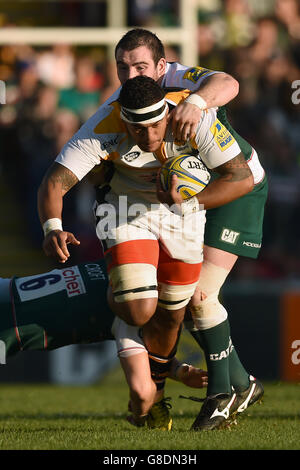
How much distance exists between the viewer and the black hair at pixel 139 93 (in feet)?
18.6

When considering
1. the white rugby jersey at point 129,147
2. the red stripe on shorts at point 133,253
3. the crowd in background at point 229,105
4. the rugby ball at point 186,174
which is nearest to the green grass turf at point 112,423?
the red stripe on shorts at point 133,253

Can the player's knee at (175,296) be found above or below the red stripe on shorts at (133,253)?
below

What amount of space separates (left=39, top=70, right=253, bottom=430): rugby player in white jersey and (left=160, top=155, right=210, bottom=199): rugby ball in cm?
7

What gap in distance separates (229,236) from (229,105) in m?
6.07

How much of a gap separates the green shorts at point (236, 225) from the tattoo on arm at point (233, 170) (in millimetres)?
715

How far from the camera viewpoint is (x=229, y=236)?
21.8 feet

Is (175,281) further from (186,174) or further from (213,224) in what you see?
(186,174)

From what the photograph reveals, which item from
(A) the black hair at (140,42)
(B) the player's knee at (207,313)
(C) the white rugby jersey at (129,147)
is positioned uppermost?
(A) the black hair at (140,42)

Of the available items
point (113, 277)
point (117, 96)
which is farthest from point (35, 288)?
point (117, 96)

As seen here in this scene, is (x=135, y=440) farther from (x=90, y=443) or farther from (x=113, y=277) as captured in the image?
(x=113, y=277)

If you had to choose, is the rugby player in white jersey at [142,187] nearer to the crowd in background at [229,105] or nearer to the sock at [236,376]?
the sock at [236,376]

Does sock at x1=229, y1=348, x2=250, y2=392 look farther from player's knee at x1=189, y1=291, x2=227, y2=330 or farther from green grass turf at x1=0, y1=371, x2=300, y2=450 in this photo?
player's knee at x1=189, y1=291, x2=227, y2=330

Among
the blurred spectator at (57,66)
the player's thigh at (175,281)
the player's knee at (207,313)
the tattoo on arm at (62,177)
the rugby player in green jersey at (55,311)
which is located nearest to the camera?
the tattoo on arm at (62,177)

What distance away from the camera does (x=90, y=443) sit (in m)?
5.18
